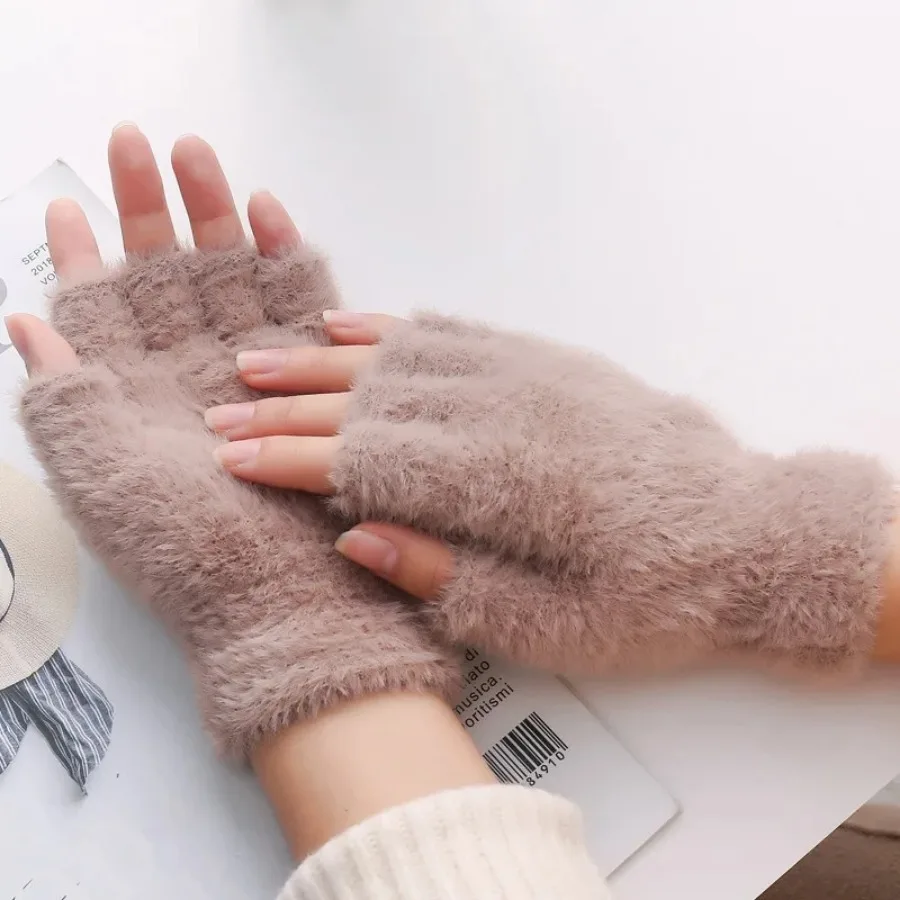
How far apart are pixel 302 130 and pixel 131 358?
0.24 meters

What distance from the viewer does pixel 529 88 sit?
0.69 meters

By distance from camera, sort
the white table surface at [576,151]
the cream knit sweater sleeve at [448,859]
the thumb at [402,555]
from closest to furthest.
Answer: the cream knit sweater sleeve at [448,859] < the thumb at [402,555] < the white table surface at [576,151]

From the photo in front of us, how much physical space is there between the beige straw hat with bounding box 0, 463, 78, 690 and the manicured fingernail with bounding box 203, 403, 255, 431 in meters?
0.12

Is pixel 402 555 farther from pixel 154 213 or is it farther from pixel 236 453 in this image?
pixel 154 213

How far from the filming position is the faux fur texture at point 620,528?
46cm

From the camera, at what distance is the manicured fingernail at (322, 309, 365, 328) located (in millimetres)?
572

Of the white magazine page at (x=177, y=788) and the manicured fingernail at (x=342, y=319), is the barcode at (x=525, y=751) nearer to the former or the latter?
the white magazine page at (x=177, y=788)

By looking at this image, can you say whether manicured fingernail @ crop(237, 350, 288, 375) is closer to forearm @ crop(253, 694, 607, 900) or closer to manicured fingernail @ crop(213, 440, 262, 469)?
manicured fingernail @ crop(213, 440, 262, 469)

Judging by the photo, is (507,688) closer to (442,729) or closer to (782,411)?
(442,729)

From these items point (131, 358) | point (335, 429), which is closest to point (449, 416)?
point (335, 429)

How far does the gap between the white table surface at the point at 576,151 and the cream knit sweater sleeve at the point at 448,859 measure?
11.8 inches

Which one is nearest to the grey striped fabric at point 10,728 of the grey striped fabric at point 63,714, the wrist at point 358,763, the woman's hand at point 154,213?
the grey striped fabric at point 63,714

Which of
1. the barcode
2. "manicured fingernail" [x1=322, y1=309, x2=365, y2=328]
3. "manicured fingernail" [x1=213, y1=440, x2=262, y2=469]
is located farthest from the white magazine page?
"manicured fingernail" [x1=322, y1=309, x2=365, y2=328]

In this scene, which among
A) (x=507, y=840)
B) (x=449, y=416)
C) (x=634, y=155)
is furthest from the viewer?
(x=634, y=155)
